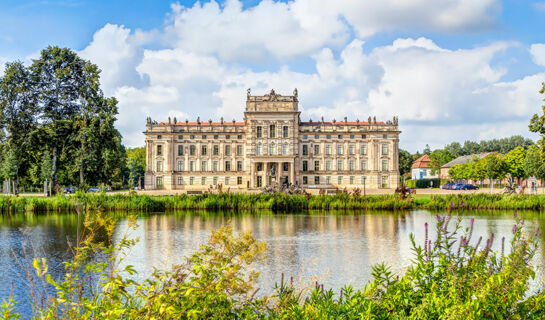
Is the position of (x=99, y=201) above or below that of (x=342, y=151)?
below

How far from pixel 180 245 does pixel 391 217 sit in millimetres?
15343

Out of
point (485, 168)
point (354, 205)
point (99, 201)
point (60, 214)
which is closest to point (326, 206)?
point (354, 205)

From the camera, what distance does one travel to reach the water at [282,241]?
39.4 ft

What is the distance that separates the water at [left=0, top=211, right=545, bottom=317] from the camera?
12000 millimetres

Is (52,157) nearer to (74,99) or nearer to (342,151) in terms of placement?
(74,99)

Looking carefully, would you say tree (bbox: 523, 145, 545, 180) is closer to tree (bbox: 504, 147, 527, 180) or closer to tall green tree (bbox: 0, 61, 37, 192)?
tree (bbox: 504, 147, 527, 180)

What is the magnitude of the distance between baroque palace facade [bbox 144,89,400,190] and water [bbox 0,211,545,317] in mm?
33772

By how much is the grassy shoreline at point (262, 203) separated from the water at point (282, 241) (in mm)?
2360

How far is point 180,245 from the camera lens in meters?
16.8

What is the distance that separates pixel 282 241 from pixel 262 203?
14.6 m

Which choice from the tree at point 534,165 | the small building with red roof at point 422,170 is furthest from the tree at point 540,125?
the small building with red roof at point 422,170

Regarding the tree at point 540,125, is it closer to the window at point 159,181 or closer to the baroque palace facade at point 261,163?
the baroque palace facade at point 261,163

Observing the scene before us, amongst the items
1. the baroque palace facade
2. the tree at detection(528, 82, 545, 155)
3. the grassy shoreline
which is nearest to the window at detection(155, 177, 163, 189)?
the baroque palace facade

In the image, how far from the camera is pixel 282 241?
59.5 ft
